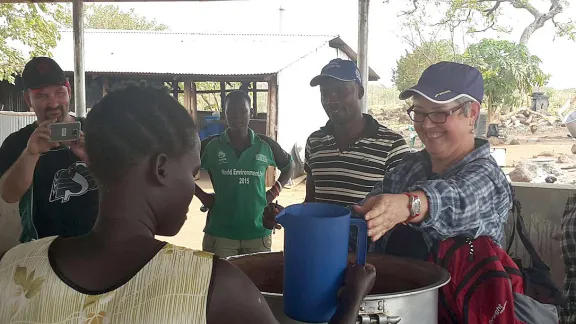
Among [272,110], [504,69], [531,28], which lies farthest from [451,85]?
[531,28]

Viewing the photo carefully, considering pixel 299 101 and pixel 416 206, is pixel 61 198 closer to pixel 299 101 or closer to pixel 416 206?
pixel 416 206

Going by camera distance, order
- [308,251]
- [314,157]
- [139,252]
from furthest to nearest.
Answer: [314,157]
[308,251]
[139,252]

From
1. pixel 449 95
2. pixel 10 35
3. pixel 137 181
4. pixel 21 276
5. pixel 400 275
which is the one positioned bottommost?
pixel 400 275

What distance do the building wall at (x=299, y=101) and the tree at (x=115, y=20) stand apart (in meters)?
30.2

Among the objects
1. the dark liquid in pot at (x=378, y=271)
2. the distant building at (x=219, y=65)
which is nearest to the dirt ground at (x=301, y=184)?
the distant building at (x=219, y=65)

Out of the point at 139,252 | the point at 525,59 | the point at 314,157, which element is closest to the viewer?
the point at 139,252

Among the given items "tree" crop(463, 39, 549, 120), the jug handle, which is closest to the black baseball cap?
the jug handle

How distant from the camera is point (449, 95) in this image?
1771mm

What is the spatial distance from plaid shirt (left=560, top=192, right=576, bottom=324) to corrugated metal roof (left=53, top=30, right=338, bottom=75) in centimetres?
1123

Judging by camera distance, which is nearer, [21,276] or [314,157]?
[21,276]

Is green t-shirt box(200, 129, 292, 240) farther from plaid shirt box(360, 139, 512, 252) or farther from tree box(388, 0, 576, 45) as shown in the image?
tree box(388, 0, 576, 45)

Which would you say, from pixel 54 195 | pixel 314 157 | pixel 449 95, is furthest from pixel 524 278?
pixel 54 195

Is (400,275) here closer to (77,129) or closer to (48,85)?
(77,129)

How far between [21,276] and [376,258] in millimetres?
1096
